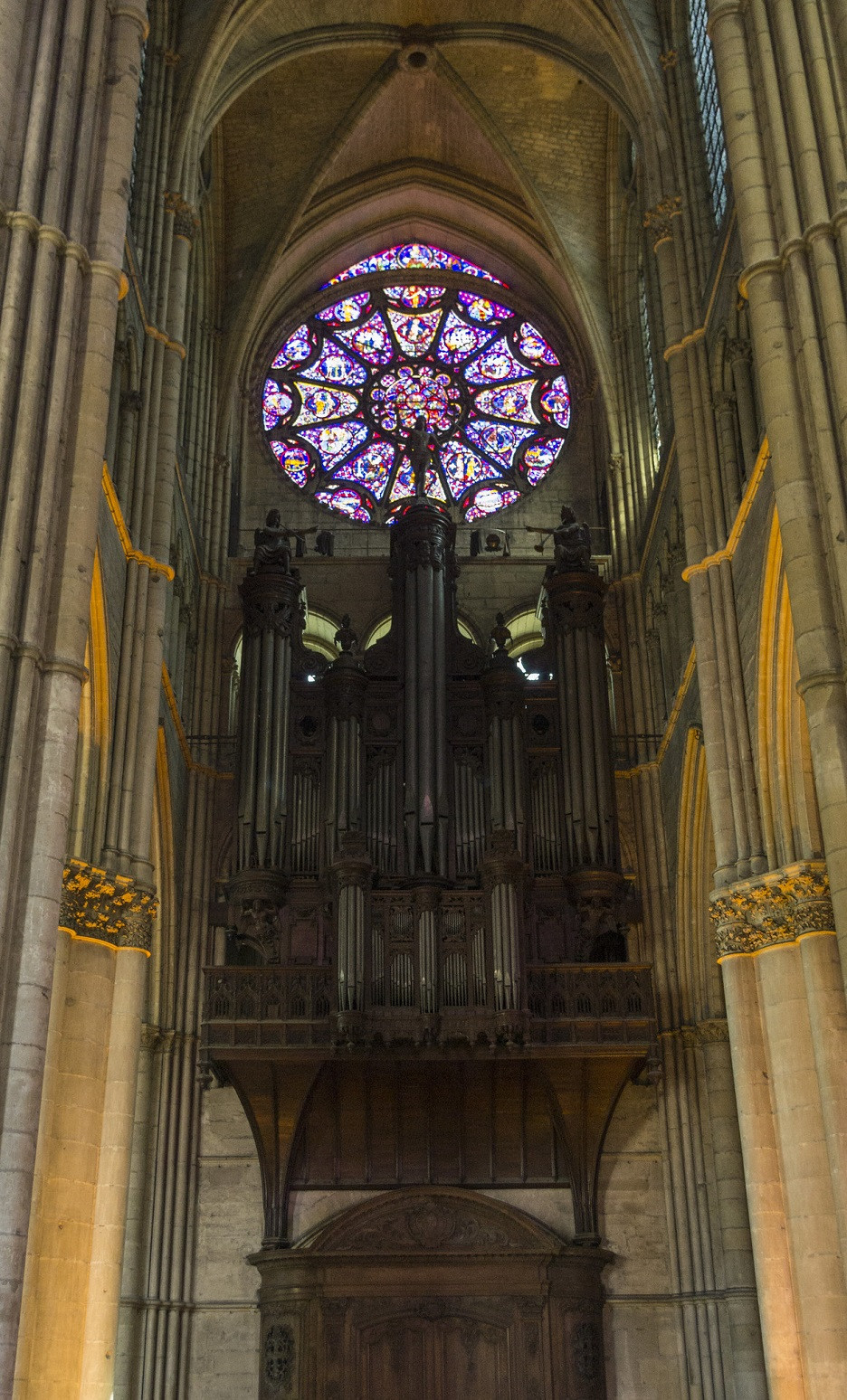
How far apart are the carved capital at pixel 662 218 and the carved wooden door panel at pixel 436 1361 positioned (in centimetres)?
1285

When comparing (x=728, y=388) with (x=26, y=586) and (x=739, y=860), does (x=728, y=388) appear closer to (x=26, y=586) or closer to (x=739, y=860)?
(x=739, y=860)

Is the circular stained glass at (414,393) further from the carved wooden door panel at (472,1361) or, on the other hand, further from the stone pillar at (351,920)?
the carved wooden door panel at (472,1361)

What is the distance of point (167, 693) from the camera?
61.3ft

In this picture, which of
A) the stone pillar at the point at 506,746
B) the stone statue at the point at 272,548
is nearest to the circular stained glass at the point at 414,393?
the stone statue at the point at 272,548

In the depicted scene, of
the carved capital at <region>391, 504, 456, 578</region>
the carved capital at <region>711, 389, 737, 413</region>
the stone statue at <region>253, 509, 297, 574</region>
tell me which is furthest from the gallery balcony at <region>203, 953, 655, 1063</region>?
the carved capital at <region>711, 389, 737, 413</region>

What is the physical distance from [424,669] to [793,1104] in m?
8.97

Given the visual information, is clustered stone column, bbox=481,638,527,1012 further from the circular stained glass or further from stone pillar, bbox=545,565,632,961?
the circular stained glass

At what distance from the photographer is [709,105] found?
60.6ft

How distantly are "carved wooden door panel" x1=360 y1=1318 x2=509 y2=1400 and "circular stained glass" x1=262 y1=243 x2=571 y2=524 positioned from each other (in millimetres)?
11883

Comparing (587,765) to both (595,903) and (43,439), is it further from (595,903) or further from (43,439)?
(43,439)

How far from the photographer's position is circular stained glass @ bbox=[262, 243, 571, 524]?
81.1 feet

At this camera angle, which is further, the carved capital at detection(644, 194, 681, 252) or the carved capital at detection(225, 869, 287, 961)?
the carved capital at detection(225, 869, 287, 961)

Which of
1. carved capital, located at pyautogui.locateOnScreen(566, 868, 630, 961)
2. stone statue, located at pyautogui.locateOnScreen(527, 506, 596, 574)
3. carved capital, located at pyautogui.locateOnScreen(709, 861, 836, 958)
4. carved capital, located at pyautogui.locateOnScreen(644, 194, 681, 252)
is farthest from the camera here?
stone statue, located at pyautogui.locateOnScreen(527, 506, 596, 574)

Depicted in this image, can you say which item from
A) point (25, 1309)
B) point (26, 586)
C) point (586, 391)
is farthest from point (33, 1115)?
point (586, 391)
